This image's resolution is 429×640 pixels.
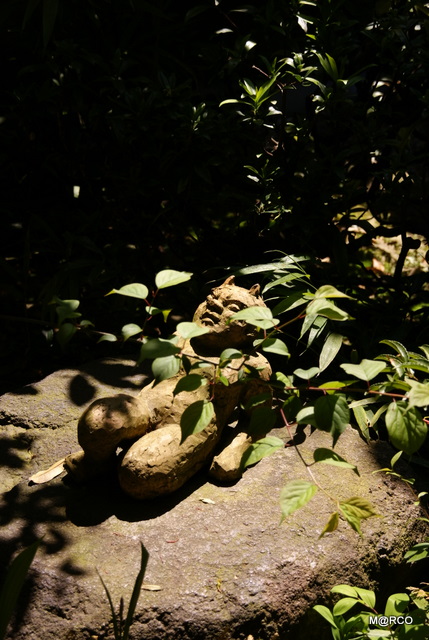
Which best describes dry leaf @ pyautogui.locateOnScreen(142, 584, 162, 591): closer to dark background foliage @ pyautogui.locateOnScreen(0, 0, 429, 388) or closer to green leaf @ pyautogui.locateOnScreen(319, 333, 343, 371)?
green leaf @ pyautogui.locateOnScreen(319, 333, 343, 371)

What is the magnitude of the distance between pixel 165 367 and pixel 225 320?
105 centimetres

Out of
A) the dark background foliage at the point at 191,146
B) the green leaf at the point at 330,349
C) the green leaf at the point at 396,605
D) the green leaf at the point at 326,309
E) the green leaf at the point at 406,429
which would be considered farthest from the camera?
the dark background foliage at the point at 191,146

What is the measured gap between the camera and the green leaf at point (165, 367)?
71.0 inches

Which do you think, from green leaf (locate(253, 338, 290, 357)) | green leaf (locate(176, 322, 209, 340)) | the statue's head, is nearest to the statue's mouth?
the statue's head

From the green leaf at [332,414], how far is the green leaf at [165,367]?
0.41 meters

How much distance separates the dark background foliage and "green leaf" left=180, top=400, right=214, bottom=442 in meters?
2.25

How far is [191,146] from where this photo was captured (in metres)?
4.15

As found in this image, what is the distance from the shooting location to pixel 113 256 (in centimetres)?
439

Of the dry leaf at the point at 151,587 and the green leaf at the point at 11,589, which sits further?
the dry leaf at the point at 151,587

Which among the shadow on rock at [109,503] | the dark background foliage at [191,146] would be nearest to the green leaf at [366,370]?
the shadow on rock at [109,503]

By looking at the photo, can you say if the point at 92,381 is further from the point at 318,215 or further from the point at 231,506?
the point at 318,215

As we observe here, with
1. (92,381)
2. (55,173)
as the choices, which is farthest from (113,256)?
(92,381)

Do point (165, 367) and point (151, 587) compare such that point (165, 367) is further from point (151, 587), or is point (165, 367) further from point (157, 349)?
point (151, 587)

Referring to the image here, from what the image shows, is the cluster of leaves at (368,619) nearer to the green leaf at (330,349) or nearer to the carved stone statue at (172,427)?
the carved stone statue at (172,427)
